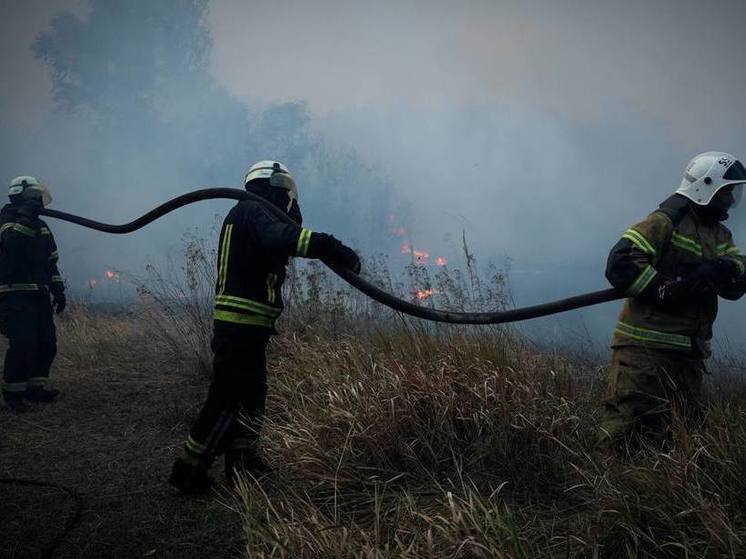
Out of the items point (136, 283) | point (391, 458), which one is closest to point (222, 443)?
point (391, 458)

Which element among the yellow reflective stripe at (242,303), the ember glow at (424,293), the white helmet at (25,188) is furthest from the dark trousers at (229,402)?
the white helmet at (25,188)

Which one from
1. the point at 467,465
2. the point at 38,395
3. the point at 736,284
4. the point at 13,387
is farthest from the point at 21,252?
the point at 736,284

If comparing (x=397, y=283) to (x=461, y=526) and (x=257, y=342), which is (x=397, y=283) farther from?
(x=461, y=526)

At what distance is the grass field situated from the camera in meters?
2.28

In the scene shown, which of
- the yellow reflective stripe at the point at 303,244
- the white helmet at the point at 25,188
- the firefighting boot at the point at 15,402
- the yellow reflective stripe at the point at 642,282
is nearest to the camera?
the yellow reflective stripe at the point at 303,244

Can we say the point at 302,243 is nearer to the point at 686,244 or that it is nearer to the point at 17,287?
the point at 686,244

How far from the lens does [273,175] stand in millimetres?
3693

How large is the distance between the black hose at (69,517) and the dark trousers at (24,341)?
2308 millimetres

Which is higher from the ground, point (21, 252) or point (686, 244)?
point (21, 252)

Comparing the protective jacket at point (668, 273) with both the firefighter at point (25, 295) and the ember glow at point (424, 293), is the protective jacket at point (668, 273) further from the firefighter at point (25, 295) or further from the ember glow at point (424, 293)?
the firefighter at point (25, 295)

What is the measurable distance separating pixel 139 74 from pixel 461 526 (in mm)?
33019

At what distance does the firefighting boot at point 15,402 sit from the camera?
5.42m

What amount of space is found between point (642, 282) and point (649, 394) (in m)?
0.66

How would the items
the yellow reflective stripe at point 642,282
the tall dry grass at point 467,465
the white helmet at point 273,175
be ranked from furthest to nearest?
the white helmet at point 273,175, the yellow reflective stripe at point 642,282, the tall dry grass at point 467,465
